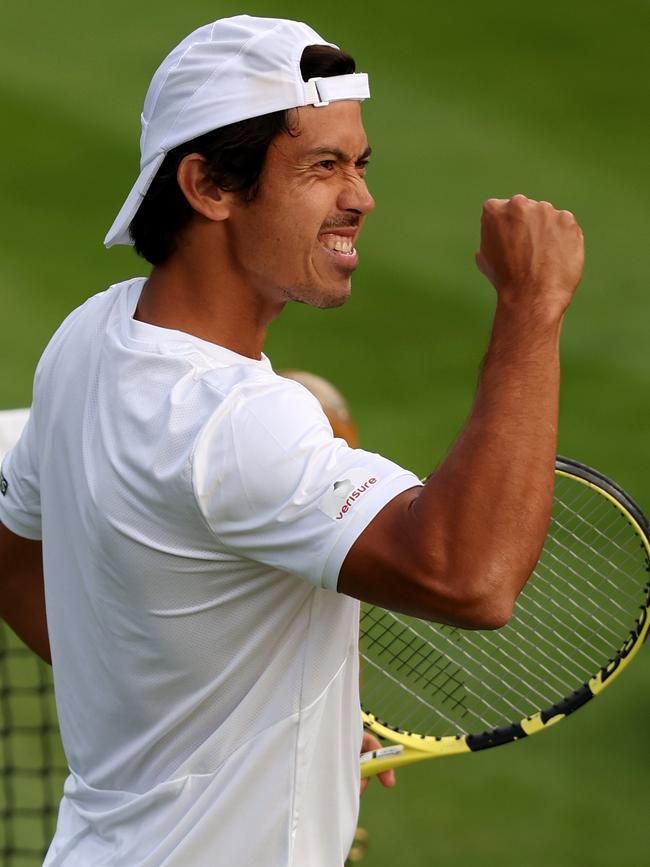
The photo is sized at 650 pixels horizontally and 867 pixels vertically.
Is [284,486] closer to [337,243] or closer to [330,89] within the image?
[337,243]

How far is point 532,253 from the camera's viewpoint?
231cm

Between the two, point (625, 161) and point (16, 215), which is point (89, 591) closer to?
point (16, 215)

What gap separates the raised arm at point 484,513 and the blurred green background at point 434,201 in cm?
289

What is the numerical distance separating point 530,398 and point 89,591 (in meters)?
0.80

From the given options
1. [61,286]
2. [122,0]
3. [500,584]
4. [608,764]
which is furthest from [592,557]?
[122,0]

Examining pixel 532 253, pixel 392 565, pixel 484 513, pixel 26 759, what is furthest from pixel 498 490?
pixel 26 759

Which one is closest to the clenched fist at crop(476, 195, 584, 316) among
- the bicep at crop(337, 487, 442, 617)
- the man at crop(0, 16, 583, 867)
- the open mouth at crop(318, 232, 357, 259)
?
the man at crop(0, 16, 583, 867)

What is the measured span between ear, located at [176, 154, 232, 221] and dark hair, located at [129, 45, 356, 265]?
0.02 metres

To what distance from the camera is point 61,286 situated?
662 centimetres

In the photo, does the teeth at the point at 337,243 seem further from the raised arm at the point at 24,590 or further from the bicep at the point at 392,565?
the raised arm at the point at 24,590

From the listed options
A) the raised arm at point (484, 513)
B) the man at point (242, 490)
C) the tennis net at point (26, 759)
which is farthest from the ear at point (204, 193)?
the tennis net at point (26, 759)

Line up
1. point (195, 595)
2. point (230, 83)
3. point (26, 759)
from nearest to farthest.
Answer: point (195, 595)
point (230, 83)
point (26, 759)

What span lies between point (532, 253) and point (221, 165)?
0.55 metres

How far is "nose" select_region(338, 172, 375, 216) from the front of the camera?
100 inches
